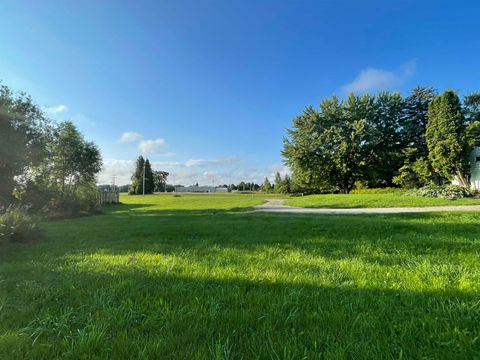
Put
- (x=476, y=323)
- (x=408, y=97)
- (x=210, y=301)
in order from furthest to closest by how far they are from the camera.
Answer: (x=408, y=97), (x=210, y=301), (x=476, y=323)

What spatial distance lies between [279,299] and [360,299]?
76 centimetres

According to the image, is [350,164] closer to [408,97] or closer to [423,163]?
[423,163]

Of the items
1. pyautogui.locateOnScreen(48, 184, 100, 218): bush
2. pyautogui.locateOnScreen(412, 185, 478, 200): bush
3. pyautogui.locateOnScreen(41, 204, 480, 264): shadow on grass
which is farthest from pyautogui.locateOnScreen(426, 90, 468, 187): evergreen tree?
pyautogui.locateOnScreen(48, 184, 100, 218): bush

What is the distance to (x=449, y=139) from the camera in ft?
Answer: 86.7

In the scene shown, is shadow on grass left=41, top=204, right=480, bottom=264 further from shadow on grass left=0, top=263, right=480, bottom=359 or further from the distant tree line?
the distant tree line

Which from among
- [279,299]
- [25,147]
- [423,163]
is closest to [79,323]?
[279,299]

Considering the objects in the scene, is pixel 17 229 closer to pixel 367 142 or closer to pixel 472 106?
pixel 367 142

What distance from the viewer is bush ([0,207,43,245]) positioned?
6878mm

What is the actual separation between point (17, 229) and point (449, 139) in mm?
31200

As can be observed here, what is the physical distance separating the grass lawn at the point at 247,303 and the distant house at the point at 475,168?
86.1 feet

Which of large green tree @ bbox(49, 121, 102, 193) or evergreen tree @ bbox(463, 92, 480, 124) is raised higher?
evergreen tree @ bbox(463, 92, 480, 124)

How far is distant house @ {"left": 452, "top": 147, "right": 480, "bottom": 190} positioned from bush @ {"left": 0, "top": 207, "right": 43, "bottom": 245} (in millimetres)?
31579

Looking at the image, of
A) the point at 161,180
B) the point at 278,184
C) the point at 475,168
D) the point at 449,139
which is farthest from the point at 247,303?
the point at 161,180

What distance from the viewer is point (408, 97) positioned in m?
37.4
